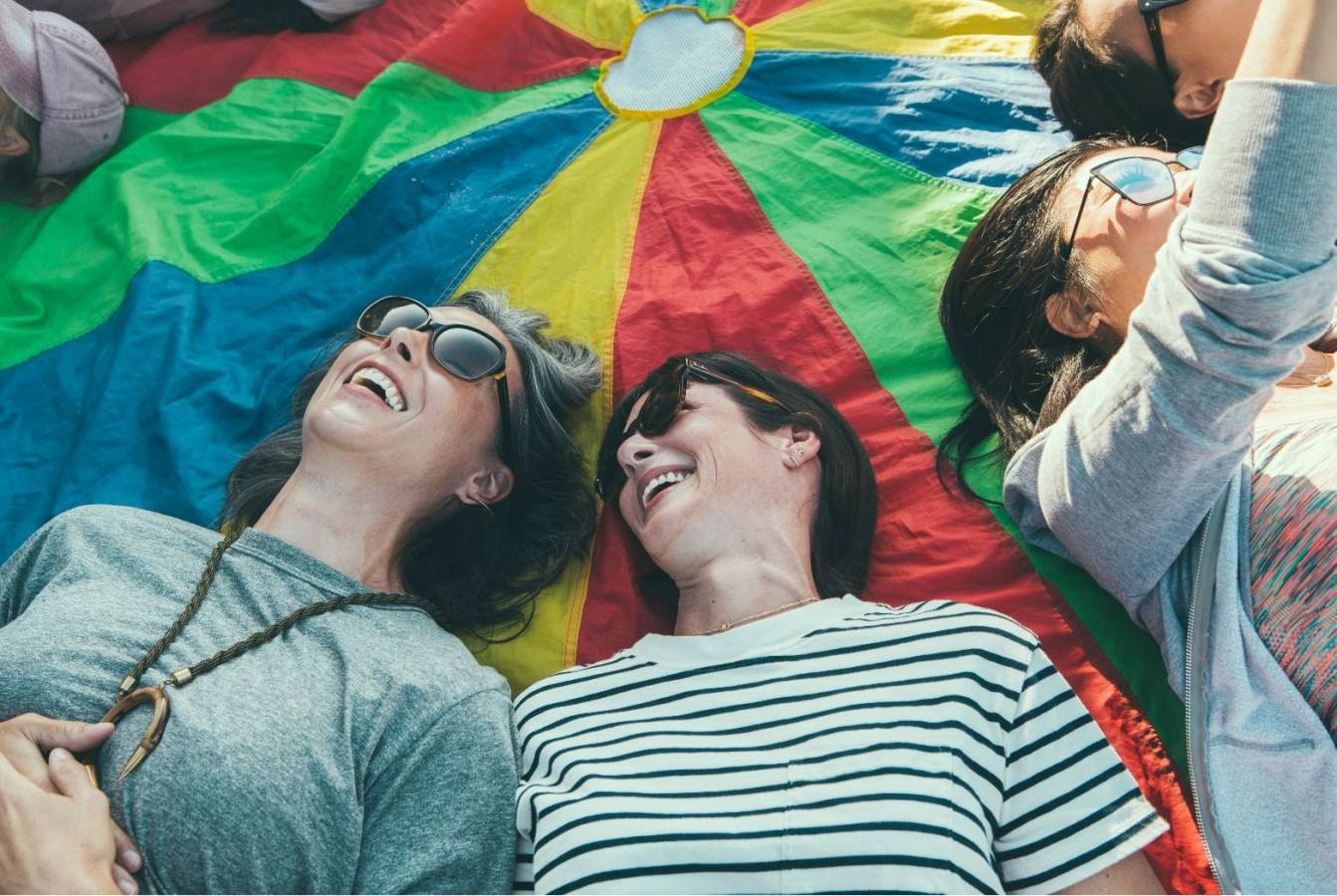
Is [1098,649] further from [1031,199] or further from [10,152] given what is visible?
[10,152]

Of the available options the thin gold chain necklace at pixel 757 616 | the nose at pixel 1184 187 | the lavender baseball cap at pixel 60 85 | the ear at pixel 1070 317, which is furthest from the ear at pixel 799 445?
the lavender baseball cap at pixel 60 85

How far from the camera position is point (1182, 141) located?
8.59ft

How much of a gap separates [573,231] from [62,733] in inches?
62.6

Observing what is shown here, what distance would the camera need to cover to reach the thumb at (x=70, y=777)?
169cm

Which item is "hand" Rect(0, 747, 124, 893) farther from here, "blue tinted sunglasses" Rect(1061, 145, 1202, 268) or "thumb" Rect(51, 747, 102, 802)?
"blue tinted sunglasses" Rect(1061, 145, 1202, 268)

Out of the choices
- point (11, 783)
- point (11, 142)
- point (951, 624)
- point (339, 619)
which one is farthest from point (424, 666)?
point (11, 142)

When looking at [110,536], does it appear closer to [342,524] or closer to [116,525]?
[116,525]

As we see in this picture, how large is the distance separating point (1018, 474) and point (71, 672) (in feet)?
5.02

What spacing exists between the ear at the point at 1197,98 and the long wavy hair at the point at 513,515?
4.43 feet

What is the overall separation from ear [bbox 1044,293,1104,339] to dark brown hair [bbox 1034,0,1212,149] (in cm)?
44

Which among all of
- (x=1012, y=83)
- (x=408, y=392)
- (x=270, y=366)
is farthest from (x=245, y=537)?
(x=1012, y=83)

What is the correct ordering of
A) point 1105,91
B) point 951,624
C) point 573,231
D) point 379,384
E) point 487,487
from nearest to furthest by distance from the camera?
point 951,624 → point 379,384 → point 487,487 → point 1105,91 → point 573,231

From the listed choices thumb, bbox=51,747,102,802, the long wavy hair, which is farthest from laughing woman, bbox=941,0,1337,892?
thumb, bbox=51,747,102,802

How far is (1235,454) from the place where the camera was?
1772 mm
